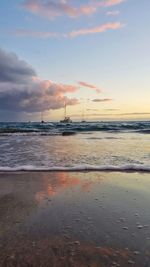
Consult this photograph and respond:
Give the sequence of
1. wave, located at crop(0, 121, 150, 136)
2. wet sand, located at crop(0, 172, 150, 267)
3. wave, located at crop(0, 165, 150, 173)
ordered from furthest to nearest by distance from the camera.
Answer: wave, located at crop(0, 121, 150, 136) → wave, located at crop(0, 165, 150, 173) → wet sand, located at crop(0, 172, 150, 267)

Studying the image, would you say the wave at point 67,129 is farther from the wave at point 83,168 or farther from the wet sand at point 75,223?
the wet sand at point 75,223

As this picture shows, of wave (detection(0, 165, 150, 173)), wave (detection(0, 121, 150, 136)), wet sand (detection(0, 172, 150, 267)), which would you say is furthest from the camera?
wave (detection(0, 121, 150, 136))

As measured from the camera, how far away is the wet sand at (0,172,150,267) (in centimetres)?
250

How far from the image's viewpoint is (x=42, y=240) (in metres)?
2.87

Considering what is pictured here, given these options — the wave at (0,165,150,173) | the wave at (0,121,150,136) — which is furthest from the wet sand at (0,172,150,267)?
the wave at (0,121,150,136)

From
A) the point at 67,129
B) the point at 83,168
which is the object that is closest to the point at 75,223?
the point at 83,168

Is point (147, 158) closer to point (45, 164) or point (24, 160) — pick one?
point (45, 164)

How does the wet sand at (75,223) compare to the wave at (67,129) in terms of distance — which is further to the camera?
the wave at (67,129)

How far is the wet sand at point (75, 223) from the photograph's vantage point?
2.50m

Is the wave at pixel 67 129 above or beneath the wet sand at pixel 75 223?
above

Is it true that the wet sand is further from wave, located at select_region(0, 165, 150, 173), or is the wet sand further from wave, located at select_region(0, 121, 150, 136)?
wave, located at select_region(0, 121, 150, 136)

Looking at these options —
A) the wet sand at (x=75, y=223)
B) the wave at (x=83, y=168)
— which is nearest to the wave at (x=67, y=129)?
the wave at (x=83, y=168)

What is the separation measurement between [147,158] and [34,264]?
703 centimetres

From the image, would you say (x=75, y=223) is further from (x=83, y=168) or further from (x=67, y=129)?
(x=67, y=129)
